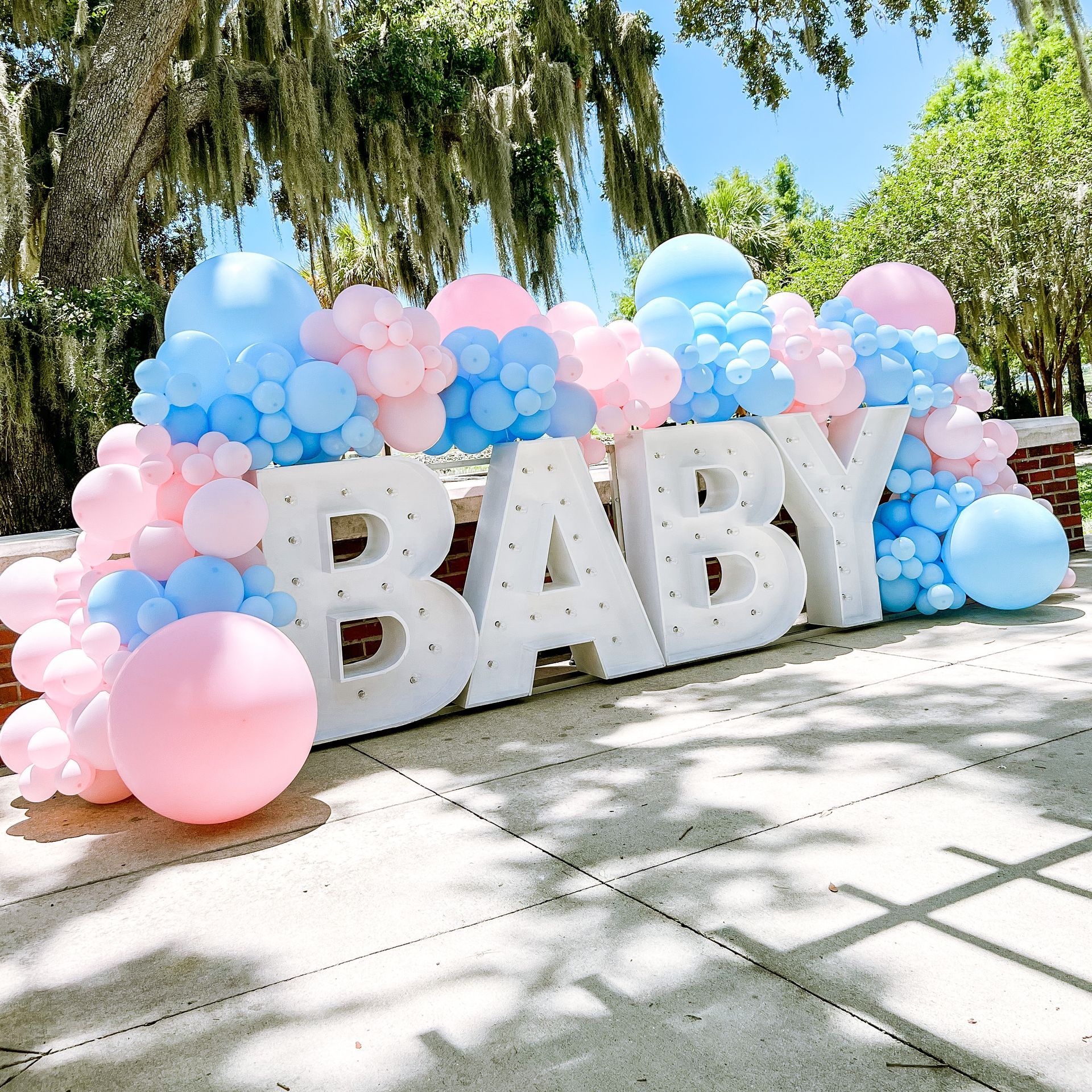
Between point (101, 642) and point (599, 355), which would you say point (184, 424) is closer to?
point (101, 642)

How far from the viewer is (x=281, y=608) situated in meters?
3.74

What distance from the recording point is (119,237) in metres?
8.18

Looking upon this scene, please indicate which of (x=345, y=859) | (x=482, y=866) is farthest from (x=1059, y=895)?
(x=345, y=859)

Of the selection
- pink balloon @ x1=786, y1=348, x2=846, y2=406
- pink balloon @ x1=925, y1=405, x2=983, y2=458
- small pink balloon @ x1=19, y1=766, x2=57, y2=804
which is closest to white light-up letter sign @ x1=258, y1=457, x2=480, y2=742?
small pink balloon @ x1=19, y1=766, x2=57, y2=804

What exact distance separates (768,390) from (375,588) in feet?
7.48

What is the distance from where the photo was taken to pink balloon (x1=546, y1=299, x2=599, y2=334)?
4926 millimetres

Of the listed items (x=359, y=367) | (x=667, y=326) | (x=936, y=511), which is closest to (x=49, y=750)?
(x=359, y=367)

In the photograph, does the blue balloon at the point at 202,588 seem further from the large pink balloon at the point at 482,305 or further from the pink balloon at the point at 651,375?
the pink balloon at the point at 651,375

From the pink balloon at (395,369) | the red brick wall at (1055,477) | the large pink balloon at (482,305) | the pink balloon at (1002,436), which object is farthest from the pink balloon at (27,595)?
the red brick wall at (1055,477)

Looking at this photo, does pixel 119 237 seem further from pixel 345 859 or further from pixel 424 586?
pixel 345 859

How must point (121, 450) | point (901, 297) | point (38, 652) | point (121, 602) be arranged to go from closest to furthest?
1. point (121, 602)
2. point (38, 652)
3. point (121, 450)
4. point (901, 297)

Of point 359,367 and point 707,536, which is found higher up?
point 359,367

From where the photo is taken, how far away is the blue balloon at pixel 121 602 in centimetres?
347

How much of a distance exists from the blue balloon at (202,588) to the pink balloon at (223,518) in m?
0.06
